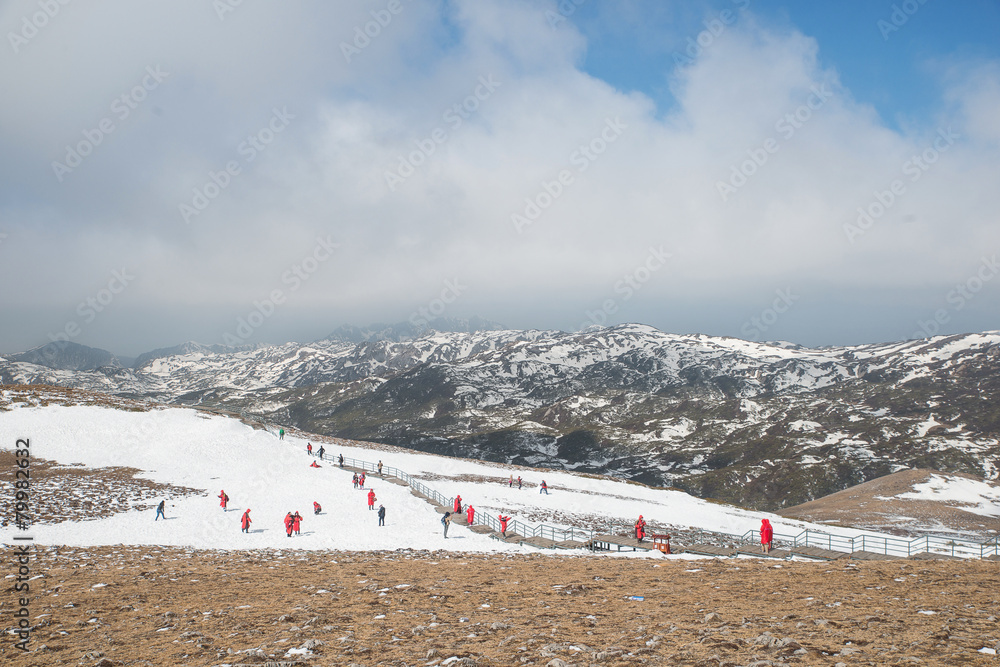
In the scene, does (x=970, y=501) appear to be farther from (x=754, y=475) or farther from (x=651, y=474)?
(x=651, y=474)

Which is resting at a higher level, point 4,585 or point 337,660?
point 337,660

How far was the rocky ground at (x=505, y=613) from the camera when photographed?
10984mm

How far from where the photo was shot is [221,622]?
46.0 feet

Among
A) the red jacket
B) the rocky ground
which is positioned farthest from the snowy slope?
the red jacket

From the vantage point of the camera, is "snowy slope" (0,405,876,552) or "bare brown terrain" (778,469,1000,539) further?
"bare brown terrain" (778,469,1000,539)

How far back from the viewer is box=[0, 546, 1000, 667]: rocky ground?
11.0m

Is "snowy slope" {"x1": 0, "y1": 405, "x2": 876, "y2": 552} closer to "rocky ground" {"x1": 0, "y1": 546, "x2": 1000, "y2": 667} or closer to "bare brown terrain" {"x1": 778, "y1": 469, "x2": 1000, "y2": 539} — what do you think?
"rocky ground" {"x1": 0, "y1": 546, "x2": 1000, "y2": 667}

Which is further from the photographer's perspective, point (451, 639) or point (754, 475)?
point (754, 475)

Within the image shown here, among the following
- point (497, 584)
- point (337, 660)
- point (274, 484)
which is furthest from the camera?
point (274, 484)

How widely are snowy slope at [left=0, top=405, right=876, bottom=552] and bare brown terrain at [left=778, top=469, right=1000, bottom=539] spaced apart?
2409 centimetres

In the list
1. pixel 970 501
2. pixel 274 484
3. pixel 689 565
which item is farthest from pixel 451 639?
pixel 970 501

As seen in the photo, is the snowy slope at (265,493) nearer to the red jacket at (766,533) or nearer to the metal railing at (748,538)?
the metal railing at (748,538)

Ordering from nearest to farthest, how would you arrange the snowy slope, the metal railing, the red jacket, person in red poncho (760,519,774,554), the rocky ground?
the rocky ground
the red jacket
person in red poncho (760,519,774,554)
the metal railing
the snowy slope

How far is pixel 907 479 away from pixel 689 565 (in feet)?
341
